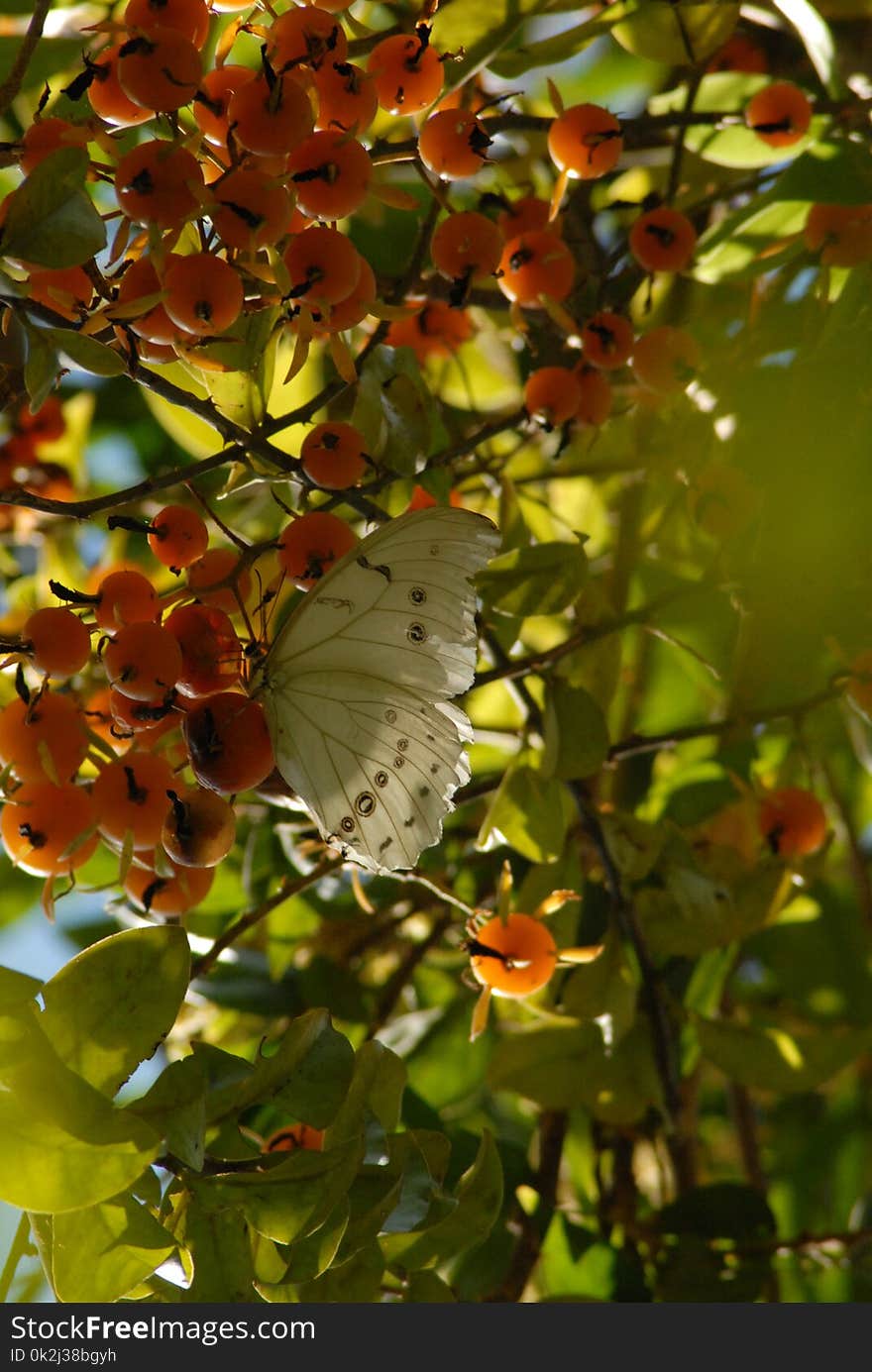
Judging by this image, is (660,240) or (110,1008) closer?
(110,1008)

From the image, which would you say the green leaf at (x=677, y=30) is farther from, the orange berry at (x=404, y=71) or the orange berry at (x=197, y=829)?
the orange berry at (x=197, y=829)

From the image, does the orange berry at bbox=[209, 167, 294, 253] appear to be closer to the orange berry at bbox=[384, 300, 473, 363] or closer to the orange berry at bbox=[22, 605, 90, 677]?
the orange berry at bbox=[22, 605, 90, 677]

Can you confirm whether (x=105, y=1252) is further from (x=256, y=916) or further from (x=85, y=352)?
(x=85, y=352)

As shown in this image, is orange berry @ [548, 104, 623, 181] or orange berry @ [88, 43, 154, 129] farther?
orange berry @ [548, 104, 623, 181]

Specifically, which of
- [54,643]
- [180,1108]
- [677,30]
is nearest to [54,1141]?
[180,1108]

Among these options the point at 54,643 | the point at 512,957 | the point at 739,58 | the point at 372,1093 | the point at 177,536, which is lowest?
the point at 372,1093

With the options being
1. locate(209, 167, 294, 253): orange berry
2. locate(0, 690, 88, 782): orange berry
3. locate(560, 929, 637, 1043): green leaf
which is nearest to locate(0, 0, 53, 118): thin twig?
locate(209, 167, 294, 253): orange berry
